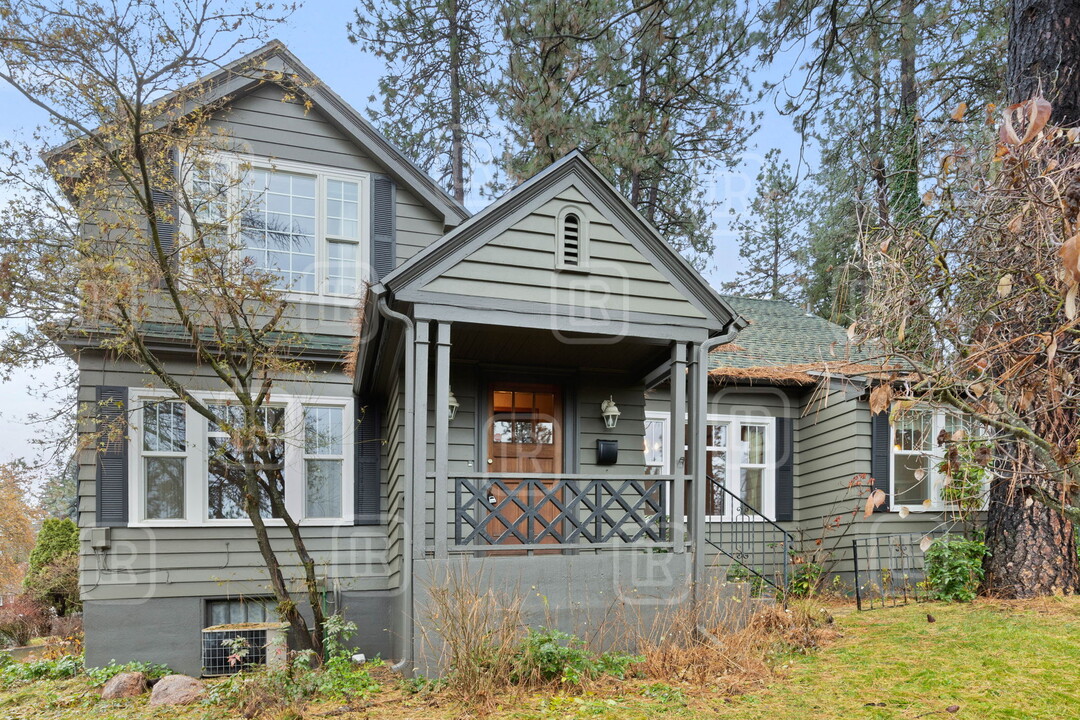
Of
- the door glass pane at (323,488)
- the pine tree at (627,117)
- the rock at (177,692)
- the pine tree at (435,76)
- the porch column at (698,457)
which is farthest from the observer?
the pine tree at (435,76)

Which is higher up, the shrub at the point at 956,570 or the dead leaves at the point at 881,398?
the dead leaves at the point at 881,398

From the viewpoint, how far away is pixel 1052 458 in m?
2.76

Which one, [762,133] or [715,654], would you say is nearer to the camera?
[715,654]

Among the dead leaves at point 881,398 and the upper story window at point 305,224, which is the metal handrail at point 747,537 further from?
the dead leaves at point 881,398

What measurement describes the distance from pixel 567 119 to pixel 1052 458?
12.3 meters

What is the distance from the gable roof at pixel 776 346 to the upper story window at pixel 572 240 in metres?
4.01

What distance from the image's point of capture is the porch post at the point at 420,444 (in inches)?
234

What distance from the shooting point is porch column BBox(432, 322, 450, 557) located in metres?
5.90

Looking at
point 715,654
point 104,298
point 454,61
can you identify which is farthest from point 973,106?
point 104,298

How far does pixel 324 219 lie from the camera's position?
9.43 metres

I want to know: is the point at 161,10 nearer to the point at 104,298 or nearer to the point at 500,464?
the point at 104,298

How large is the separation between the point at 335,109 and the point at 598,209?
14.6 ft

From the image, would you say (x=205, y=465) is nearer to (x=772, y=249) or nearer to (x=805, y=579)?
(x=805, y=579)

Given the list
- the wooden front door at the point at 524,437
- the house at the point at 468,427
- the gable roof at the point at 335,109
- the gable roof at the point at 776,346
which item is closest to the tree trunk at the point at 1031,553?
the house at the point at 468,427
